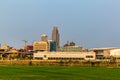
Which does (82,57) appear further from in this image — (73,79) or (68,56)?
(73,79)

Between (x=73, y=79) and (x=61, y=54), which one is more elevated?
(x=61, y=54)

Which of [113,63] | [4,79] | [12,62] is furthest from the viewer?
[12,62]

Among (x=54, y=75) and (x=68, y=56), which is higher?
(x=68, y=56)

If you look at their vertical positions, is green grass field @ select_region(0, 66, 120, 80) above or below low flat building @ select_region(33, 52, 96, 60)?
below

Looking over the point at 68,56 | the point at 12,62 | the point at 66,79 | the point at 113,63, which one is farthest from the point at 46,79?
the point at 68,56

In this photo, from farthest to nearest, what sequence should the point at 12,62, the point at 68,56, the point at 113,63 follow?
1. the point at 68,56
2. the point at 12,62
3. the point at 113,63

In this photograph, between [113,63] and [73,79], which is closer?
[73,79]

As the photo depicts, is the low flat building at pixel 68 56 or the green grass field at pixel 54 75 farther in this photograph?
the low flat building at pixel 68 56

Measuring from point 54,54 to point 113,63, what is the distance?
57.1m

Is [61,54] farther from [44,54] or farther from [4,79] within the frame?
[4,79]

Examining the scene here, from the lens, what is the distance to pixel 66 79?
42.3 meters

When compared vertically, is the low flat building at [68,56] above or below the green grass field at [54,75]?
above

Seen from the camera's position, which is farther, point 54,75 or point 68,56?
point 68,56

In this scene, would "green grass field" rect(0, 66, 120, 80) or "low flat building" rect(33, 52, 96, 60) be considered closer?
"green grass field" rect(0, 66, 120, 80)
